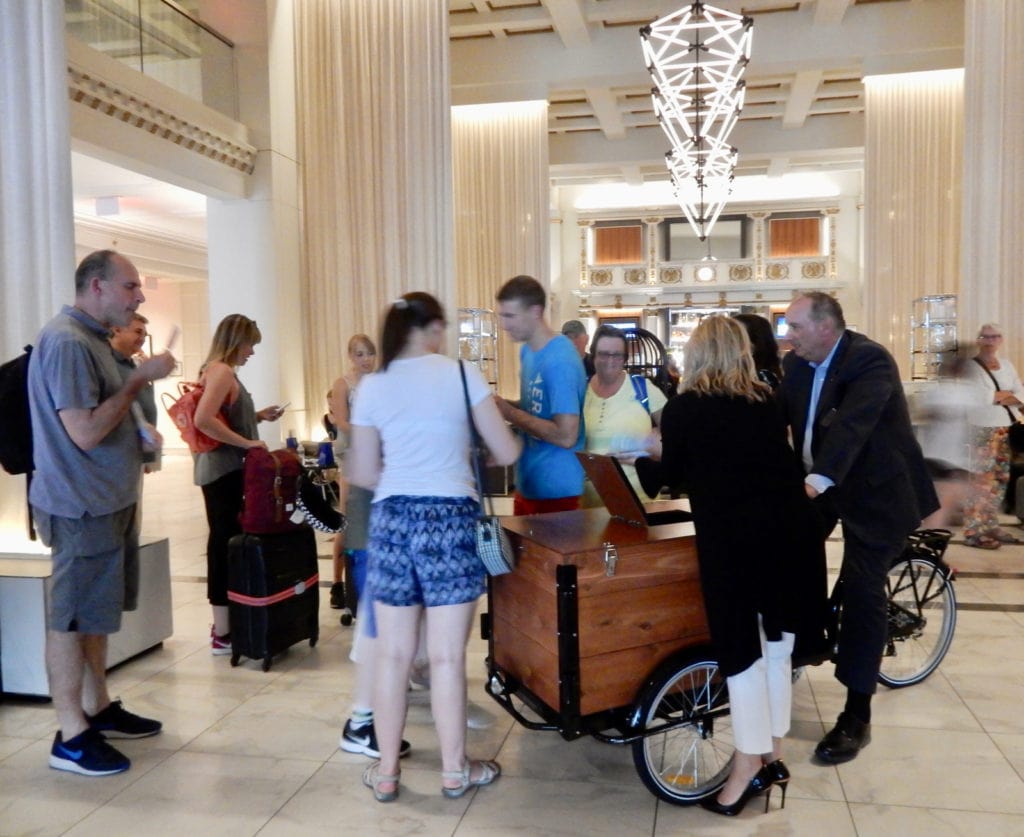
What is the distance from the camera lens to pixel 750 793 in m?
2.60

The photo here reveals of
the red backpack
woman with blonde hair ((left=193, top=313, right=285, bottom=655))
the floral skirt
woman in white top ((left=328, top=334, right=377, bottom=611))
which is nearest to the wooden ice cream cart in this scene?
the red backpack

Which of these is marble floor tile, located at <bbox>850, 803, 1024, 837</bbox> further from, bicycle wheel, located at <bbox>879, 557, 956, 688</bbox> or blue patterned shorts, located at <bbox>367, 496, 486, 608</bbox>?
blue patterned shorts, located at <bbox>367, 496, 486, 608</bbox>

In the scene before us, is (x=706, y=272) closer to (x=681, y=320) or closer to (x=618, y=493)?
(x=681, y=320)

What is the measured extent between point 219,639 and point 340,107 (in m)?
6.44

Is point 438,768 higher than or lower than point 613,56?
lower

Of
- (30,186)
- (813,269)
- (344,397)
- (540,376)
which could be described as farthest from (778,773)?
(813,269)

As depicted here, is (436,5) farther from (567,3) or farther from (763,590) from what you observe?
(763,590)

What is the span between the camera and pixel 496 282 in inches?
551

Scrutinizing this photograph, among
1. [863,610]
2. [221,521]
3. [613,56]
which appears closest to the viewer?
[863,610]

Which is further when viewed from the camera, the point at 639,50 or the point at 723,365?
the point at 639,50

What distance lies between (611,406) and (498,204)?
10.8m

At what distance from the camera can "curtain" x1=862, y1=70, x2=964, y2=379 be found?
12312 mm

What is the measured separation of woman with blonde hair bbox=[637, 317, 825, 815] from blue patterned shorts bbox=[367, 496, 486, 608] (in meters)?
0.66

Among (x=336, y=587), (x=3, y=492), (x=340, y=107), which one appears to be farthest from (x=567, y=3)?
(x=3, y=492)
